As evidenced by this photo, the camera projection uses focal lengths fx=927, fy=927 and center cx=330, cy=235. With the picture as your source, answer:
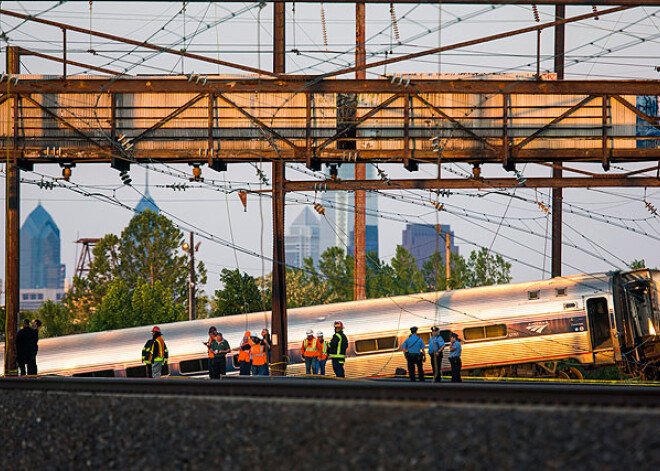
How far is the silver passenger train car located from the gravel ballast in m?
15.6

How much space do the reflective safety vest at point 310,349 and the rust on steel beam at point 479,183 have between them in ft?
14.1

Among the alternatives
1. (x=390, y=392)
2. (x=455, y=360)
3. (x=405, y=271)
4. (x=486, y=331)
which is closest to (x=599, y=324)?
(x=486, y=331)

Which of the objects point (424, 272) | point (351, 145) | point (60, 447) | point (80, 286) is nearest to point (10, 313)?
point (351, 145)

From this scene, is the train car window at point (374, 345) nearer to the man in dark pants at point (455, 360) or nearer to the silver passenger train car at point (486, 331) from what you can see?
the silver passenger train car at point (486, 331)

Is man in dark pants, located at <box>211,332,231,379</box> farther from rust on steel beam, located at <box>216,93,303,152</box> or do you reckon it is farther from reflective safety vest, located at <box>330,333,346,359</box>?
rust on steel beam, located at <box>216,93,303,152</box>

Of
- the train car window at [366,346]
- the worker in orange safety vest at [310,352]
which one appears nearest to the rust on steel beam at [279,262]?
the worker in orange safety vest at [310,352]

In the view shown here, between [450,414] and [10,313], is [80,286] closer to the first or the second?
[10,313]

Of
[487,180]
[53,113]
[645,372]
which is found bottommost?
[645,372]

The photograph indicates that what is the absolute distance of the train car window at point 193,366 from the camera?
2828 cm

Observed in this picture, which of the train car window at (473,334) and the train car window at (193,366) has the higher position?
the train car window at (473,334)

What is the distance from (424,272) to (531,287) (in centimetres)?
10071

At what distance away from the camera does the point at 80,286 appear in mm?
93500

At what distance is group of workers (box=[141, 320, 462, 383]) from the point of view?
23875 mm

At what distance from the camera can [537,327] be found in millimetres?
27391
